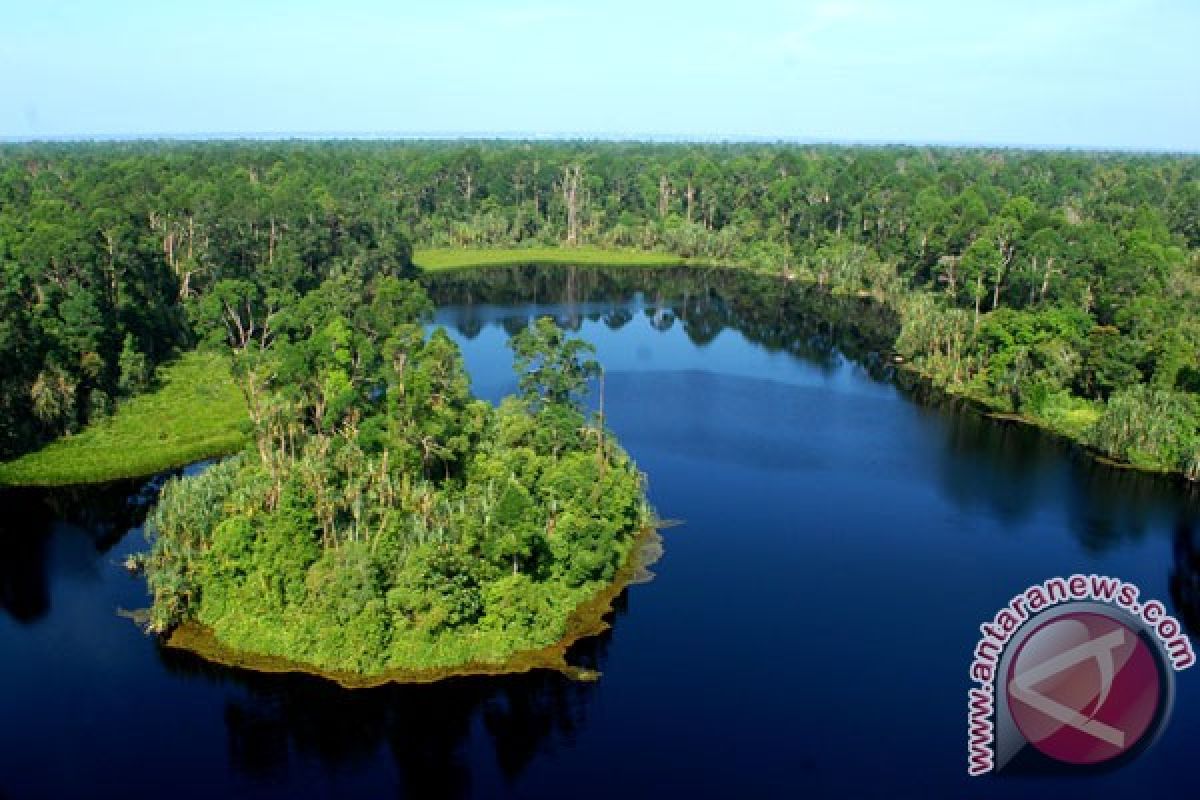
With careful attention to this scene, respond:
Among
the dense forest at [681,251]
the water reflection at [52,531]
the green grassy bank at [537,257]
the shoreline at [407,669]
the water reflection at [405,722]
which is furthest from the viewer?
the green grassy bank at [537,257]

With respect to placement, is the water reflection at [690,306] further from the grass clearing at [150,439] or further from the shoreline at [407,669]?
the shoreline at [407,669]

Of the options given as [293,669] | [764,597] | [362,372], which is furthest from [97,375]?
[764,597]

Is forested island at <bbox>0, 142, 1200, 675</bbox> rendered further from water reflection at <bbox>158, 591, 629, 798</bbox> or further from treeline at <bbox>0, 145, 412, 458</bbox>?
water reflection at <bbox>158, 591, 629, 798</bbox>

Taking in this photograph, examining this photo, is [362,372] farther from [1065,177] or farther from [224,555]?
[1065,177]

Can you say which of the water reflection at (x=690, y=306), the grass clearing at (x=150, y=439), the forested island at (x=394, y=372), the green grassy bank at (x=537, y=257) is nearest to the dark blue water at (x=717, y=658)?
the forested island at (x=394, y=372)

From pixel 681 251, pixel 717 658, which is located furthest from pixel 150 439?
pixel 681 251

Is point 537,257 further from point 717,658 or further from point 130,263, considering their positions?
point 717,658

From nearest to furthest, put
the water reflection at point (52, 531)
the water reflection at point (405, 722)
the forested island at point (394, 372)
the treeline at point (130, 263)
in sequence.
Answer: the water reflection at point (405, 722) → the forested island at point (394, 372) → the water reflection at point (52, 531) → the treeline at point (130, 263)

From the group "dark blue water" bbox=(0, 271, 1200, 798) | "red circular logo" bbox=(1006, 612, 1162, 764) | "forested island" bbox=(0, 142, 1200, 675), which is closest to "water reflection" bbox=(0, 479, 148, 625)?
"dark blue water" bbox=(0, 271, 1200, 798)
